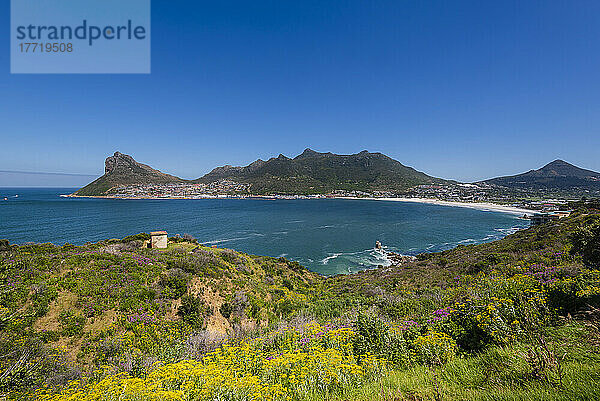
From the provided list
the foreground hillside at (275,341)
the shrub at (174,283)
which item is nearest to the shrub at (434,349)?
the foreground hillside at (275,341)

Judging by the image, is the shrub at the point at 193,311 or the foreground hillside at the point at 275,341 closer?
the foreground hillside at the point at 275,341

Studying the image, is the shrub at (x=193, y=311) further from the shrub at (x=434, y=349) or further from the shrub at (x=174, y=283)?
the shrub at (x=434, y=349)

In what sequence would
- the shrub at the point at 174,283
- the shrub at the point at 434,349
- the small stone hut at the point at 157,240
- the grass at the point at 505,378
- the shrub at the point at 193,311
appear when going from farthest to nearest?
the small stone hut at the point at 157,240 < the shrub at the point at 174,283 < the shrub at the point at 193,311 < the shrub at the point at 434,349 < the grass at the point at 505,378

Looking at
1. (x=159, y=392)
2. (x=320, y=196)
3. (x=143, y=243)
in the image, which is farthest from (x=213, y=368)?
Answer: (x=320, y=196)

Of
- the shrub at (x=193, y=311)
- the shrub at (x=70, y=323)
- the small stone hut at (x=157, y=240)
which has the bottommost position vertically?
the shrub at (x=193, y=311)

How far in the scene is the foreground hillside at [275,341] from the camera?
383 centimetres

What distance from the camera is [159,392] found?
4.06 meters

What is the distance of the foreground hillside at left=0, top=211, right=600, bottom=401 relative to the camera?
151 inches

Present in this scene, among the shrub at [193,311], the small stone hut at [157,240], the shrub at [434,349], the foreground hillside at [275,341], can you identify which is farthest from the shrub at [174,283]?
the shrub at [434,349]

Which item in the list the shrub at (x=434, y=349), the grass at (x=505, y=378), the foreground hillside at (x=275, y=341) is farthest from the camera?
the shrub at (x=434, y=349)

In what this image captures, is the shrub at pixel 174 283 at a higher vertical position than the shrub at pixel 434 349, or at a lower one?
lower

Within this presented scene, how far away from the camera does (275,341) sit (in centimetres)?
742

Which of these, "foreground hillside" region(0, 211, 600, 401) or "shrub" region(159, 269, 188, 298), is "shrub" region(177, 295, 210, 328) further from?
"shrub" region(159, 269, 188, 298)

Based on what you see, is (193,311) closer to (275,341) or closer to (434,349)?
(275,341)
